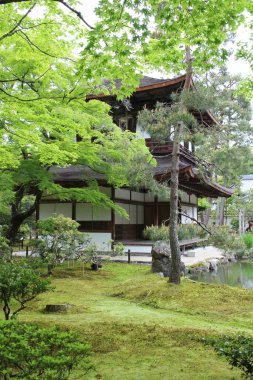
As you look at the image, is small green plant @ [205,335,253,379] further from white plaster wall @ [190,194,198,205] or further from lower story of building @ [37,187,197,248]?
white plaster wall @ [190,194,198,205]

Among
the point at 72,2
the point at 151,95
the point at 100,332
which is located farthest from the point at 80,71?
the point at 151,95

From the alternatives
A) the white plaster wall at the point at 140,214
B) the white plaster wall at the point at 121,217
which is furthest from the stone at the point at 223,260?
the white plaster wall at the point at 121,217

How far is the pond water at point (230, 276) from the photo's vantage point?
13.6 meters

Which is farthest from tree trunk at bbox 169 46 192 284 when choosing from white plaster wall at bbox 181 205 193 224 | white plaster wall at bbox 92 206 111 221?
white plaster wall at bbox 181 205 193 224

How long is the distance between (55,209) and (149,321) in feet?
41.2

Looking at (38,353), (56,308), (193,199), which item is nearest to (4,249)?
(56,308)

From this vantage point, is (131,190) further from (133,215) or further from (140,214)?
(140,214)

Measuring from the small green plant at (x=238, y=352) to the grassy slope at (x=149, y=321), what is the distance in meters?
0.38

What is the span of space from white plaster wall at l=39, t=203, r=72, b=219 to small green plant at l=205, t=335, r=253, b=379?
14.7 m

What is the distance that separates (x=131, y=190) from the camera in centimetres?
1806

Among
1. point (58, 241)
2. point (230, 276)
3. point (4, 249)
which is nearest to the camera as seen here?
point (4, 249)

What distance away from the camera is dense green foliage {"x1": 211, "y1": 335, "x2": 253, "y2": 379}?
299 centimetres

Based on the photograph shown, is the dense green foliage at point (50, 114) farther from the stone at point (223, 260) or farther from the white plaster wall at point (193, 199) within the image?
the white plaster wall at point (193, 199)

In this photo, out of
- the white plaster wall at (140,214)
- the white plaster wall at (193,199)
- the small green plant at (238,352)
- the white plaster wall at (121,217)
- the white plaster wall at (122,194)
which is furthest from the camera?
the white plaster wall at (193,199)
